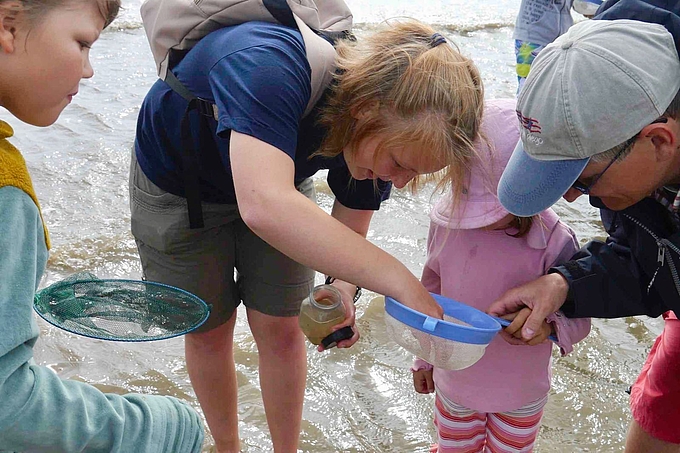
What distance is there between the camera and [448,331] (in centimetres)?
165

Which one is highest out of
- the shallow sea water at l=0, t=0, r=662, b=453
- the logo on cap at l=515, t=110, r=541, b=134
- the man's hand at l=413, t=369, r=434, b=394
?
the logo on cap at l=515, t=110, r=541, b=134

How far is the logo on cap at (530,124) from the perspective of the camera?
1584mm

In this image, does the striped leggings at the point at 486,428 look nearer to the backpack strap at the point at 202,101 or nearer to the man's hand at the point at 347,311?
the man's hand at the point at 347,311

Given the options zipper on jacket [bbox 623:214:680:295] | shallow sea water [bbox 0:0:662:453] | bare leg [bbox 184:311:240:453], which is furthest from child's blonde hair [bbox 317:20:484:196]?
shallow sea water [bbox 0:0:662:453]

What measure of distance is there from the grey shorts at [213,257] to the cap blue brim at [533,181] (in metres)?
0.75

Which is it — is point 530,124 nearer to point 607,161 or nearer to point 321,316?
point 607,161

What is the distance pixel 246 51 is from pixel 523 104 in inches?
25.0

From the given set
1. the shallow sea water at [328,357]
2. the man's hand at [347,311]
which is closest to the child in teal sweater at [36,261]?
the man's hand at [347,311]

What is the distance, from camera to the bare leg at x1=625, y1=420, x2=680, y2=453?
2.24 m

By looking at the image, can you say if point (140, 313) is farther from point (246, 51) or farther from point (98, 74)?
point (98, 74)

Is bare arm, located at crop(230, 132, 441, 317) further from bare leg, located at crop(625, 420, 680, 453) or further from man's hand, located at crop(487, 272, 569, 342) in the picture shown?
bare leg, located at crop(625, 420, 680, 453)

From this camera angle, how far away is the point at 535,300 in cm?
→ 194

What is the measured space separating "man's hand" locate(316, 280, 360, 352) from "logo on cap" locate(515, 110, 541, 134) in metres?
0.76

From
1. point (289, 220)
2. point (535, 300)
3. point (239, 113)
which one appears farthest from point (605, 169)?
point (239, 113)
